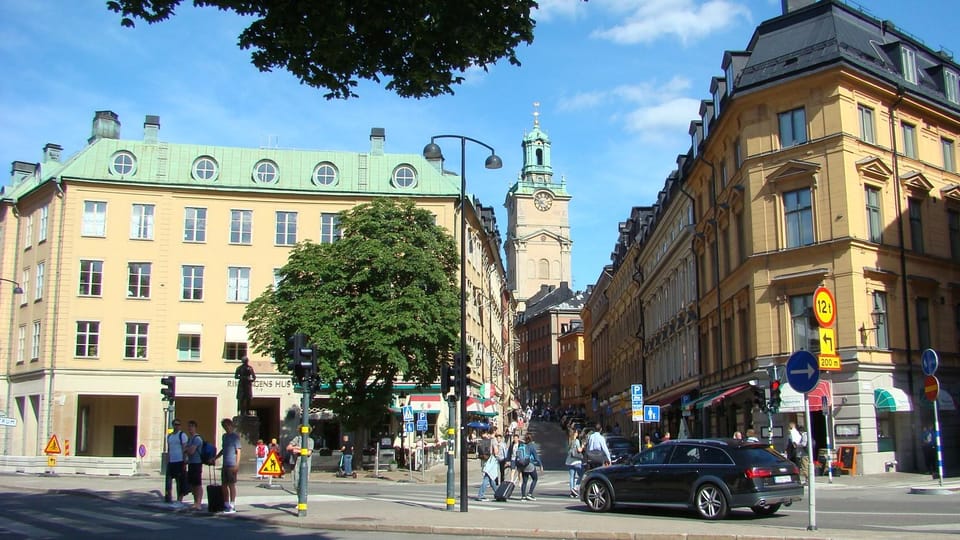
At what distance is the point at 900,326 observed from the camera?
3028 cm

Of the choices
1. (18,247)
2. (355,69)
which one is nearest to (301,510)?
(355,69)

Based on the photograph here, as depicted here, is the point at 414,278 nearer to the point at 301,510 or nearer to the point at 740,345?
the point at 740,345

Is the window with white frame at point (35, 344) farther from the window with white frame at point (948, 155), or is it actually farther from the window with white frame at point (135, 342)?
the window with white frame at point (948, 155)

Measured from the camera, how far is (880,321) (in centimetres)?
2962

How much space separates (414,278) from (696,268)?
14.1 meters

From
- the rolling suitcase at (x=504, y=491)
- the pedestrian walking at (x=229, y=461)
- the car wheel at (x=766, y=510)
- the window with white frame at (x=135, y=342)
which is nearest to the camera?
the car wheel at (x=766, y=510)

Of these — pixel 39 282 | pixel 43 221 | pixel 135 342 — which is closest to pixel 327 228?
pixel 135 342

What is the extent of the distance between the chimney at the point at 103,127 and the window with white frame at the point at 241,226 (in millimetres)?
8587

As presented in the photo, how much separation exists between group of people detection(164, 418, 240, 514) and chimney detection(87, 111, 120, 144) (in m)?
35.7

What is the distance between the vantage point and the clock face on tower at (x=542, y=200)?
5689 inches

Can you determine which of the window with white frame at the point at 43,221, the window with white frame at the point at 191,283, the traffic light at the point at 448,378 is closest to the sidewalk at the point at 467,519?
the traffic light at the point at 448,378

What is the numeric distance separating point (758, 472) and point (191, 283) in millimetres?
37590

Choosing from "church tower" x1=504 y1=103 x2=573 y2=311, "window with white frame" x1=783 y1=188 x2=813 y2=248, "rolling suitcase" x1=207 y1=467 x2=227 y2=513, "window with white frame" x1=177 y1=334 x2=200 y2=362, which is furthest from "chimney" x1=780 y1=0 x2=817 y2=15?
"church tower" x1=504 y1=103 x2=573 y2=311

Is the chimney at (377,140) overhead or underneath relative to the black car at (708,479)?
overhead
